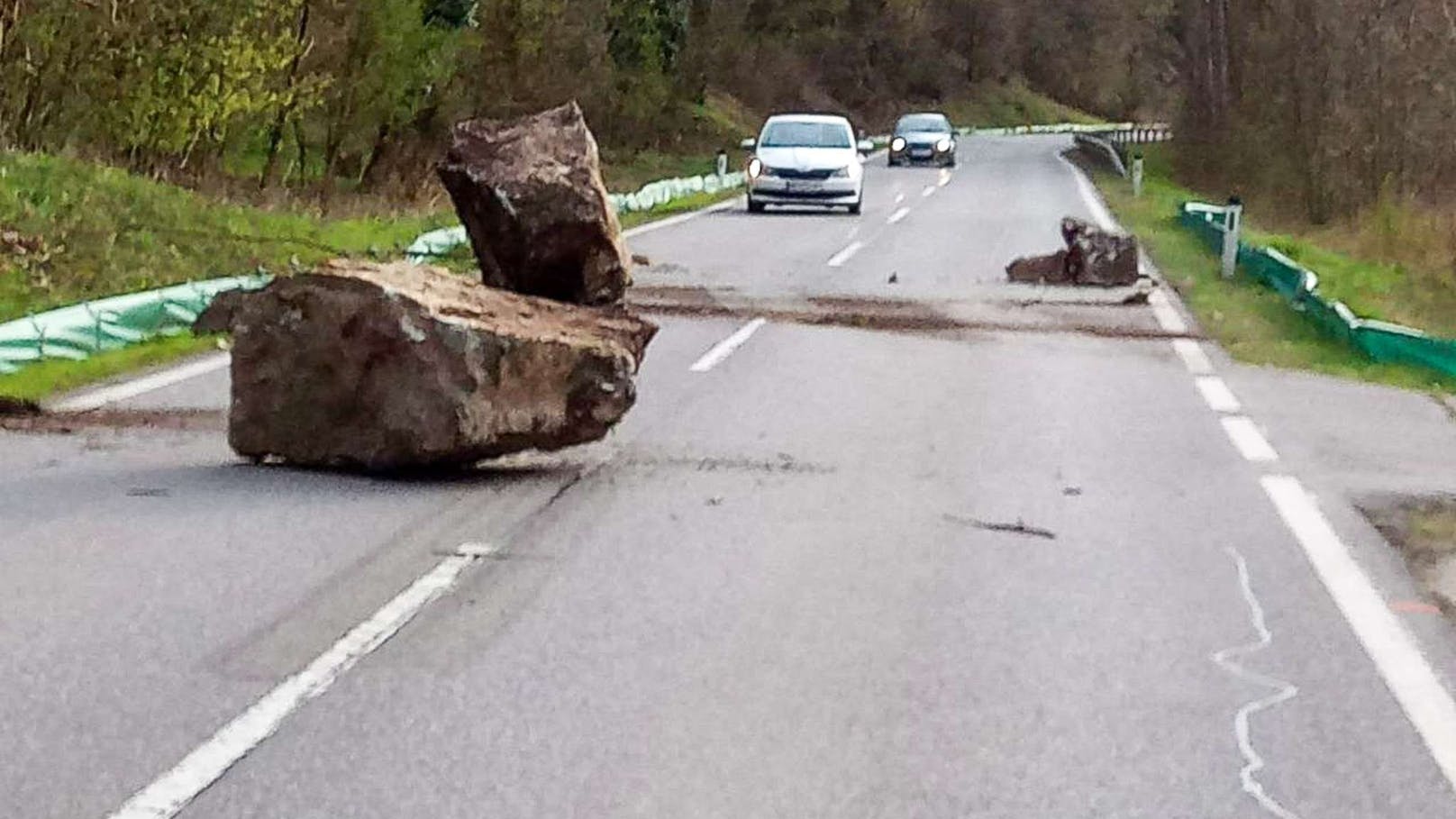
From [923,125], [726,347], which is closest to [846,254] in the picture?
[726,347]

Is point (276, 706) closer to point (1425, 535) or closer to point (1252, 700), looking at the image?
point (1252, 700)

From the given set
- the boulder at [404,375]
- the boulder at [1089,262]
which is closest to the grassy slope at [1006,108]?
the boulder at [1089,262]

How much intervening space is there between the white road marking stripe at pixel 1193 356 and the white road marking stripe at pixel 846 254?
785cm

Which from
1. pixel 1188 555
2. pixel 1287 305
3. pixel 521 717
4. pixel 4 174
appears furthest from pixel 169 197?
pixel 521 717

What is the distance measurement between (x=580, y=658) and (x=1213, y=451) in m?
5.56

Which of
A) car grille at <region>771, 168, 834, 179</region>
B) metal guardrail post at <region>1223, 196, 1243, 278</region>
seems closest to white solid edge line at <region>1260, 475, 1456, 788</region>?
metal guardrail post at <region>1223, 196, 1243, 278</region>

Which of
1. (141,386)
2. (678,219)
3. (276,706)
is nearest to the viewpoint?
(276,706)

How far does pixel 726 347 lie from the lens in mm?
15977

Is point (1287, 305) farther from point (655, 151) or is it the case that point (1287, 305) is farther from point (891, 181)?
point (655, 151)

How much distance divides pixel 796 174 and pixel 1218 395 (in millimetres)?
22631

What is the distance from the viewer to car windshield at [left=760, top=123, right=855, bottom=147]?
37.2 meters

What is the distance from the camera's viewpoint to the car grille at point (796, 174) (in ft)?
119

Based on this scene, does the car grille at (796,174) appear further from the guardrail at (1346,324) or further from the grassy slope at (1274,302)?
the guardrail at (1346,324)

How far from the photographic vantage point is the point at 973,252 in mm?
27109
